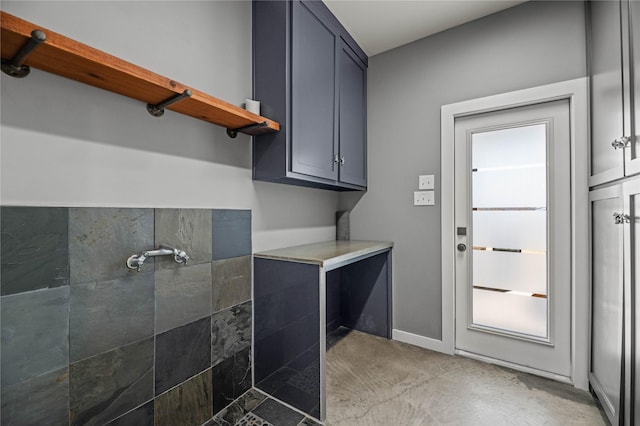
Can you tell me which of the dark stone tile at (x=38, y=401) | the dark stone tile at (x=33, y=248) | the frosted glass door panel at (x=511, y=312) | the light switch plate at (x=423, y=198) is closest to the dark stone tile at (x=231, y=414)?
the dark stone tile at (x=38, y=401)

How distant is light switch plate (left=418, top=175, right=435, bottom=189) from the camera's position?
85.1 inches

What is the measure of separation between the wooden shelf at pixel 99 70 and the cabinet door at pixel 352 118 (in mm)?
960

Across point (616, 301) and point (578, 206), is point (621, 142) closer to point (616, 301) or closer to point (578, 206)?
point (578, 206)

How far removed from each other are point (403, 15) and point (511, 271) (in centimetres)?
199

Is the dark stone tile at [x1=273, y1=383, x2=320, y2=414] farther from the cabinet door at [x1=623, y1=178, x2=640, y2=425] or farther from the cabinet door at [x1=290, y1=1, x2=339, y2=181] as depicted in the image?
the cabinet door at [x1=623, y1=178, x2=640, y2=425]

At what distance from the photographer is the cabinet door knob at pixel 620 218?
1.18m

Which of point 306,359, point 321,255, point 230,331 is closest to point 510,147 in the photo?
point 321,255

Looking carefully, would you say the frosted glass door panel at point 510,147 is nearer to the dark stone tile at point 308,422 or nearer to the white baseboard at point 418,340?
the white baseboard at point 418,340

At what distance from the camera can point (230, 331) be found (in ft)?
5.03

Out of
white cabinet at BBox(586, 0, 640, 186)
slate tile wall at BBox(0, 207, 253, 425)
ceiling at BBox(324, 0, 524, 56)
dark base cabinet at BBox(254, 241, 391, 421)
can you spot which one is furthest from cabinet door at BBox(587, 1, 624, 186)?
slate tile wall at BBox(0, 207, 253, 425)

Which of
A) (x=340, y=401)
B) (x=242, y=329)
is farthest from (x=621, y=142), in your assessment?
(x=242, y=329)

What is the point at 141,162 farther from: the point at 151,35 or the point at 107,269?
the point at 151,35

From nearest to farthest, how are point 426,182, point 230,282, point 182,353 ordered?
point 182,353 → point 230,282 → point 426,182

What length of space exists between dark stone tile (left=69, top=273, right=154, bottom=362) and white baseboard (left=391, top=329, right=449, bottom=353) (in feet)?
6.11
